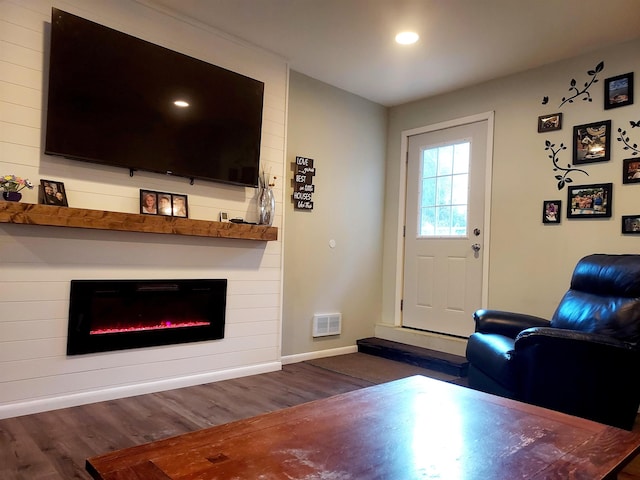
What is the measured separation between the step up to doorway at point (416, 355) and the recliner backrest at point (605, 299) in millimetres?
948

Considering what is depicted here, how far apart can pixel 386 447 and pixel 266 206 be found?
2.56 m

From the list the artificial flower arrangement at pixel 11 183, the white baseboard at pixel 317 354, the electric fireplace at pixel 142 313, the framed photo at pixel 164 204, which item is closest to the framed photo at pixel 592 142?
the white baseboard at pixel 317 354

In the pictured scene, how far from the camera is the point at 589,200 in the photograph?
3.45 meters

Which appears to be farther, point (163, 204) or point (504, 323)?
point (504, 323)

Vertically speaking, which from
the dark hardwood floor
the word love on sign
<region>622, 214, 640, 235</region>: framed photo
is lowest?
the dark hardwood floor

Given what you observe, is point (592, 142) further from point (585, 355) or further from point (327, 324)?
point (327, 324)

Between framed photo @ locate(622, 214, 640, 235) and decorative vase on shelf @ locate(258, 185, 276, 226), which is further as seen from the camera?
decorative vase on shelf @ locate(258, 185, 276, 226)

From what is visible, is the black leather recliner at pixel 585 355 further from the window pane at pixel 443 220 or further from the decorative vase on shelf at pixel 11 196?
the decorative vase on shelf at pixel 11 196

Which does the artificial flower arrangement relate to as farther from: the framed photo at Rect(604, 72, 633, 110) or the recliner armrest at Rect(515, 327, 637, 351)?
the framed photo at Rect(604, 72, 633, 110)

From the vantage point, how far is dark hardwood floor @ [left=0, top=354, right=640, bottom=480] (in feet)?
6.66

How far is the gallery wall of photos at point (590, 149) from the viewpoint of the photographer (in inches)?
129

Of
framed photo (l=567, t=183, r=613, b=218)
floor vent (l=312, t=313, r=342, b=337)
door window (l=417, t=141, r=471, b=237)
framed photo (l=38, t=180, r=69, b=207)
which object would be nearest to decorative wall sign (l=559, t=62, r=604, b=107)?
framed photo (l=567, t=183, r=613, b=218)

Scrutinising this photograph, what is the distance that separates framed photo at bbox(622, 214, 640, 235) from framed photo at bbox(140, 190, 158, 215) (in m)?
3.28

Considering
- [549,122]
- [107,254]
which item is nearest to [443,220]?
[549,122]
